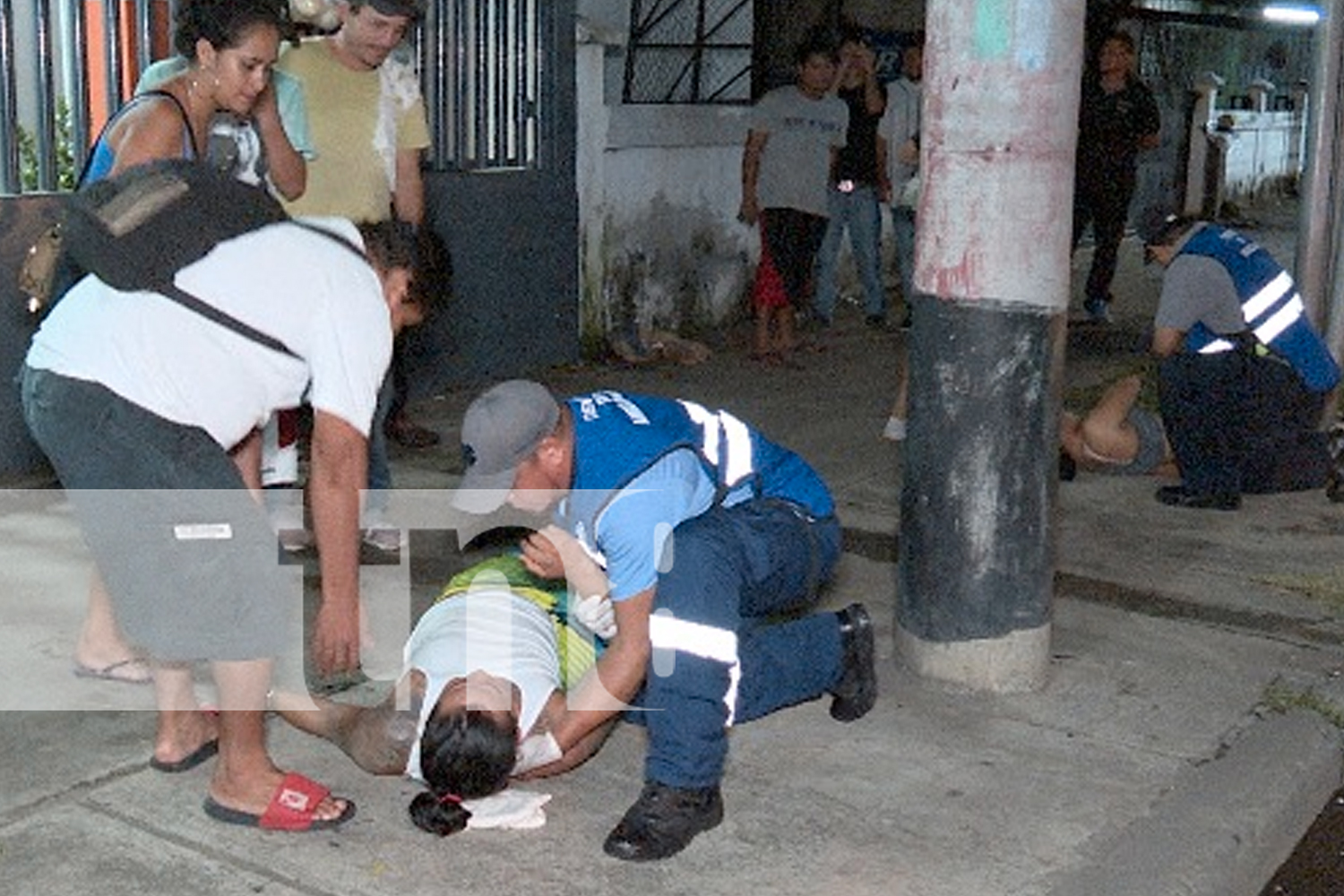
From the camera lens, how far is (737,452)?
3998 mm

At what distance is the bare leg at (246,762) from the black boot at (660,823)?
0.59 metres

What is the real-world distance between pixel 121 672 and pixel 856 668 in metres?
1.80

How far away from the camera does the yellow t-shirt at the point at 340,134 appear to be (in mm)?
5699

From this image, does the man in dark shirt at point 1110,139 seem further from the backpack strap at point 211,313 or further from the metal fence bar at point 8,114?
the backpack strap at point 211,313

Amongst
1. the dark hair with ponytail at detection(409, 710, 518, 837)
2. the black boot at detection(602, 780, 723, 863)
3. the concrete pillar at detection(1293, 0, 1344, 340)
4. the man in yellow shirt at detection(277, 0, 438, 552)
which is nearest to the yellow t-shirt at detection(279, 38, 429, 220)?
the man in yellow shirt at detection(277, 0, 438, 552)

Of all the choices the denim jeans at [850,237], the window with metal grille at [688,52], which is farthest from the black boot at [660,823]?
the window with metal grille at [688,52]

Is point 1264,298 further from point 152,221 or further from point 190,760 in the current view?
point 152,221

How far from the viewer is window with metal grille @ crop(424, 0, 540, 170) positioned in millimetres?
8000

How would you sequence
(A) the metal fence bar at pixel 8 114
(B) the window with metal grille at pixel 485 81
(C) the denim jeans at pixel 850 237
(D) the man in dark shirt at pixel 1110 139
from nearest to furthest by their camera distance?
(A) the metal fence bar at pixel 8 114 → (B) the window with metal grille at pixel 485 81 → (C) the denim jeans at pixel 850 237 → (D) the man in dark shirt at pixel 1110 139

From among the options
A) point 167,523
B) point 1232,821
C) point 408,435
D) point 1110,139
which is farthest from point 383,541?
point 1110,139

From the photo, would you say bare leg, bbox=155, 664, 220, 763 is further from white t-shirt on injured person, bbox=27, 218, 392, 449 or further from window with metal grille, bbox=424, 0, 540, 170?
window with metal grille, bbox=424, 0, 540, 170

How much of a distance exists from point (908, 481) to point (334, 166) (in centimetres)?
231

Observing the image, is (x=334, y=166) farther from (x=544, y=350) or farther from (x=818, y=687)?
(x=544, y=350)

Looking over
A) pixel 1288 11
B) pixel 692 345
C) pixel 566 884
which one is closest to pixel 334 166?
pixel 566 884
